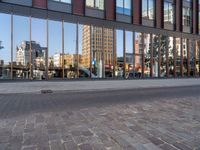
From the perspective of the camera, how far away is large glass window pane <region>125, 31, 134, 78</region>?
93.2ft

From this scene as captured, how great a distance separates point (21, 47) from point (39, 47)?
1562 mm

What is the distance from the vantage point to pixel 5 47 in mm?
21844

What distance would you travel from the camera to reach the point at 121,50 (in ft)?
91.8

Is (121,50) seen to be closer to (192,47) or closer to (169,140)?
(192,47)

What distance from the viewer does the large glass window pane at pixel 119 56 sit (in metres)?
27.5

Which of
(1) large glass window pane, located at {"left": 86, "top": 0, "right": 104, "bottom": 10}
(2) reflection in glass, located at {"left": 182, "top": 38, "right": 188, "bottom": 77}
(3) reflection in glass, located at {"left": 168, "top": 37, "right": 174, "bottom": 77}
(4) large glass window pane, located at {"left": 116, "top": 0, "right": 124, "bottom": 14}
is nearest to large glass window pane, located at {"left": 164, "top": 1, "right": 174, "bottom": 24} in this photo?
(3) reflection in glass, located at {"left": 168, "top": 37, "right": 174, "bottom": 77}

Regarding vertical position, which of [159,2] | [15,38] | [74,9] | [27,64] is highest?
[159,2]

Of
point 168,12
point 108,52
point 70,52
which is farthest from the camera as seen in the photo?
point 168,12

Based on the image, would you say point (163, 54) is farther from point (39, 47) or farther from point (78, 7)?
point (39, 47)

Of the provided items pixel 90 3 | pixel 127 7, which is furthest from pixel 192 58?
pixel 90 3

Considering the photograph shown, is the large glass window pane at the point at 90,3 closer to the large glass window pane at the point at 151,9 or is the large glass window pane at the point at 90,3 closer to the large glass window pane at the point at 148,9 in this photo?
the large glass window pane at the point at 148,9

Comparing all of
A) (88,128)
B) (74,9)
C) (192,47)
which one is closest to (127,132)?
(88,128)

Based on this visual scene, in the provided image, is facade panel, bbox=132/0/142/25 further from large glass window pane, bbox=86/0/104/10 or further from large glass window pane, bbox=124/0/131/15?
large glass window pane, bbox=86/0/104/10

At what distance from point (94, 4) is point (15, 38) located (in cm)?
867
